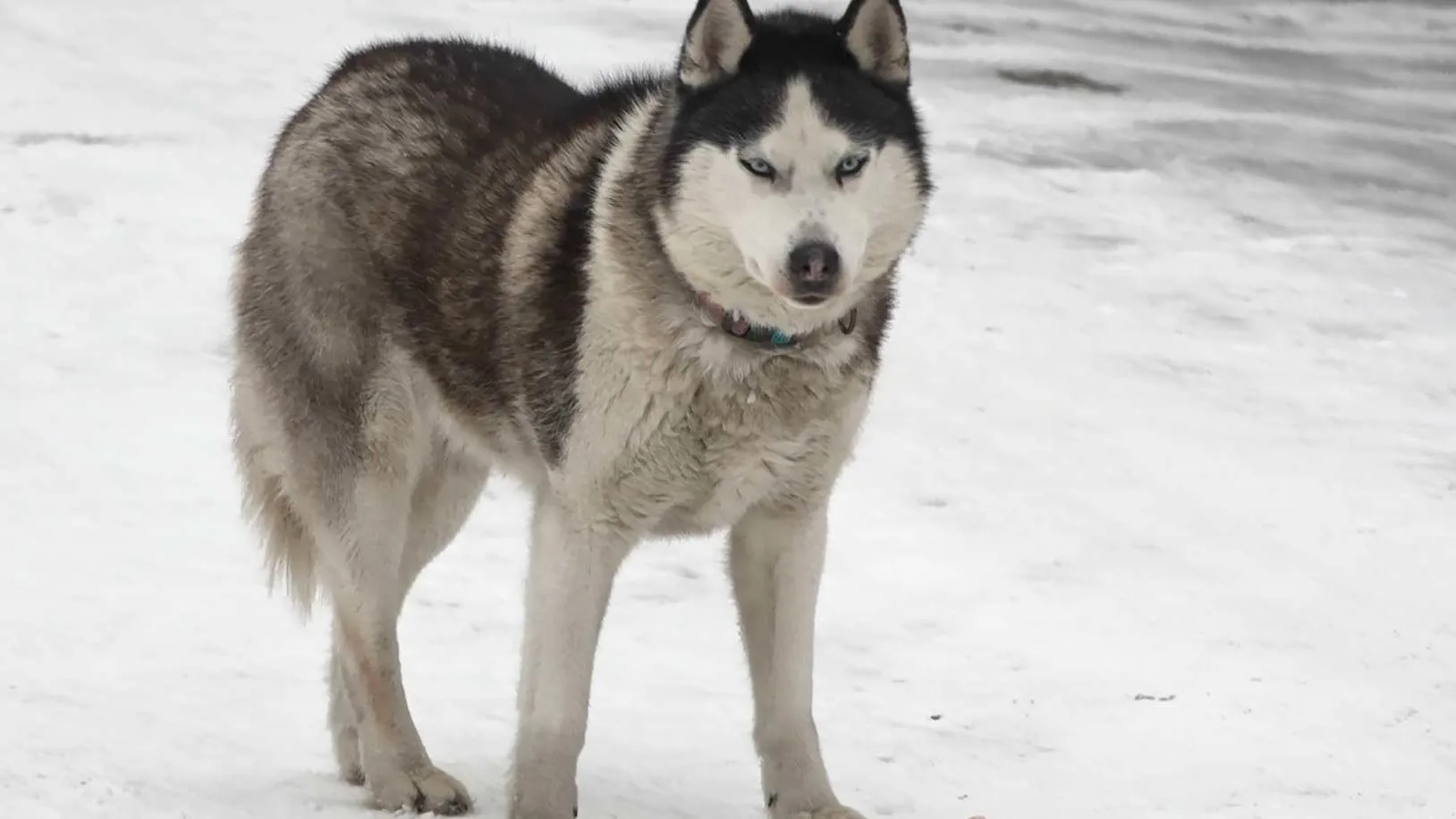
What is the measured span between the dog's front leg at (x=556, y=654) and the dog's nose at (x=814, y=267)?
0.83 meters

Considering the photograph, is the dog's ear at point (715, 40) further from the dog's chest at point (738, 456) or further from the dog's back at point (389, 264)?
the dog's chest at point (738, 456)

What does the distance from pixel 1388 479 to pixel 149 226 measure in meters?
5.66

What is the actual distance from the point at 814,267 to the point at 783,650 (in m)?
1.15

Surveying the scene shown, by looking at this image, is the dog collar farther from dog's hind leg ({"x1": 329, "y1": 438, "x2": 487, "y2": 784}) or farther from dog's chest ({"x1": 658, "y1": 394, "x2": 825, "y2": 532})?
dog's hind leg ({"x1": 329, "y1": 438, "x2": 487, "y2": 784})

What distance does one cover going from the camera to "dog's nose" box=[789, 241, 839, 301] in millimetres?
3686

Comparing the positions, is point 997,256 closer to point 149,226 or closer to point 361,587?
point 149,226

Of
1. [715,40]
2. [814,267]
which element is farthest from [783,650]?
[715,40]

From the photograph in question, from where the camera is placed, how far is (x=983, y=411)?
323 inches

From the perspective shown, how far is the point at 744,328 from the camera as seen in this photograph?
13.4ft

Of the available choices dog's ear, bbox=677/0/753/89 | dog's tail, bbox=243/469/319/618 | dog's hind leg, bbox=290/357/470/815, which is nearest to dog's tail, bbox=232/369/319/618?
dog's tail, bbox=243/469/319/618

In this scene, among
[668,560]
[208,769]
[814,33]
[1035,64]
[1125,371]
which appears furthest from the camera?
[1035,64]

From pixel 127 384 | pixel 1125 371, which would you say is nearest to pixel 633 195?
pixel 127 384

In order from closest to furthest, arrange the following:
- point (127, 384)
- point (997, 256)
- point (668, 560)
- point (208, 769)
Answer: point (208, 769) < point (668, 560) < point (127, 384) < point (997, 256)

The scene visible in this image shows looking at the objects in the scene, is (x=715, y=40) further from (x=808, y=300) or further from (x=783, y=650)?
(x=783, y=650)
